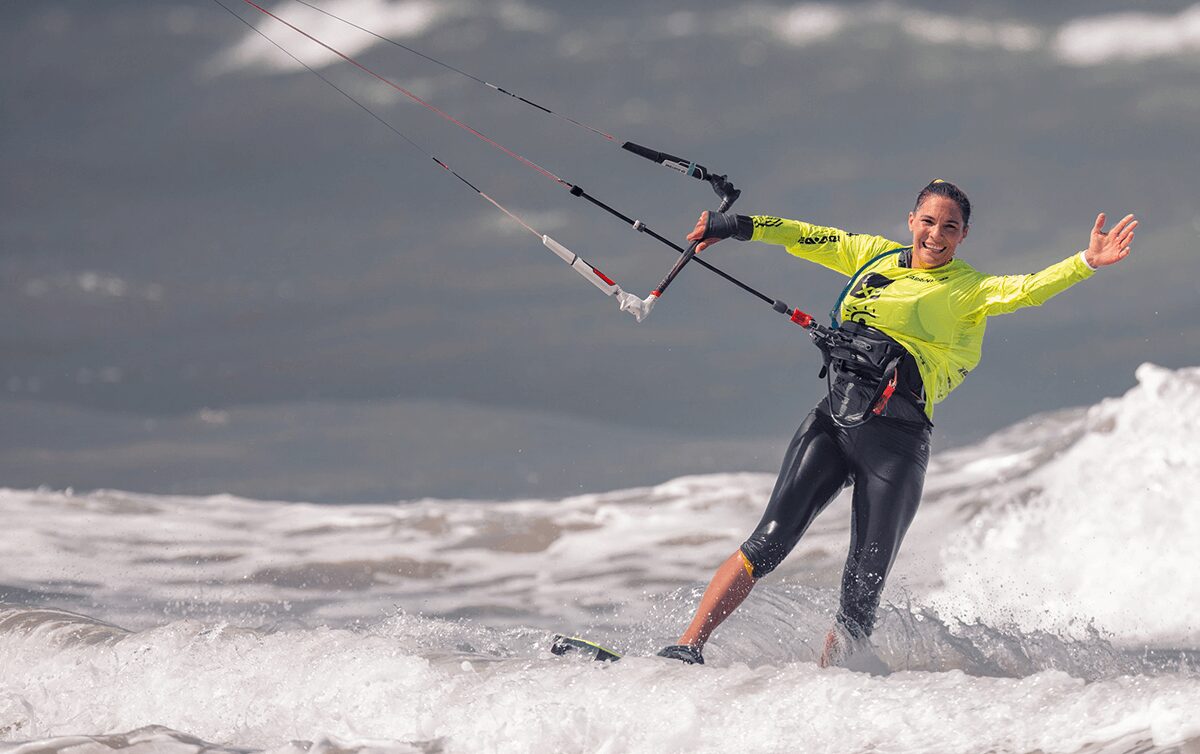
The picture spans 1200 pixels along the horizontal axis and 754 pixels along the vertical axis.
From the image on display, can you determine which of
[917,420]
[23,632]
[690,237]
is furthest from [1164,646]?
[23,632]

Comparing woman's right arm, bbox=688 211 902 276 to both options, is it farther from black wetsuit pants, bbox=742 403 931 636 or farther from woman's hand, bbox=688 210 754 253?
black wetsuit pants, bbox=742 403 931 636

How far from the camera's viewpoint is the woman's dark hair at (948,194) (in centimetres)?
545

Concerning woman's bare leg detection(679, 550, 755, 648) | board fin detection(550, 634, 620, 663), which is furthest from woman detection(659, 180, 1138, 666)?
board fin detection(550, 634, 620, 663)

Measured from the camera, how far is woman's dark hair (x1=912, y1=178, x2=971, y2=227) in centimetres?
545

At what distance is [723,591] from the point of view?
5.34m

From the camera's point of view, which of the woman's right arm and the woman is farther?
the woman's right arm

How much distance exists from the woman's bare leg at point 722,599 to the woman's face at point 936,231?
A: 4.95ft

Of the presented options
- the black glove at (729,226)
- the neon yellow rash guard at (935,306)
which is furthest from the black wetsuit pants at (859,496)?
the black glove at (729,226)

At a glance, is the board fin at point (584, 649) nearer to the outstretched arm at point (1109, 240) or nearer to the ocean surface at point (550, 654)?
the ocean surface at point (550, 654)

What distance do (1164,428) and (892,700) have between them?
14.4 meters

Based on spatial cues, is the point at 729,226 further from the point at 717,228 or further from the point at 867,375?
the point at 867,375

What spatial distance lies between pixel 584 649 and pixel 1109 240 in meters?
2.59

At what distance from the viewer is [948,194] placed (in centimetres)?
544

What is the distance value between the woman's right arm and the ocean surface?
4.24 feet
